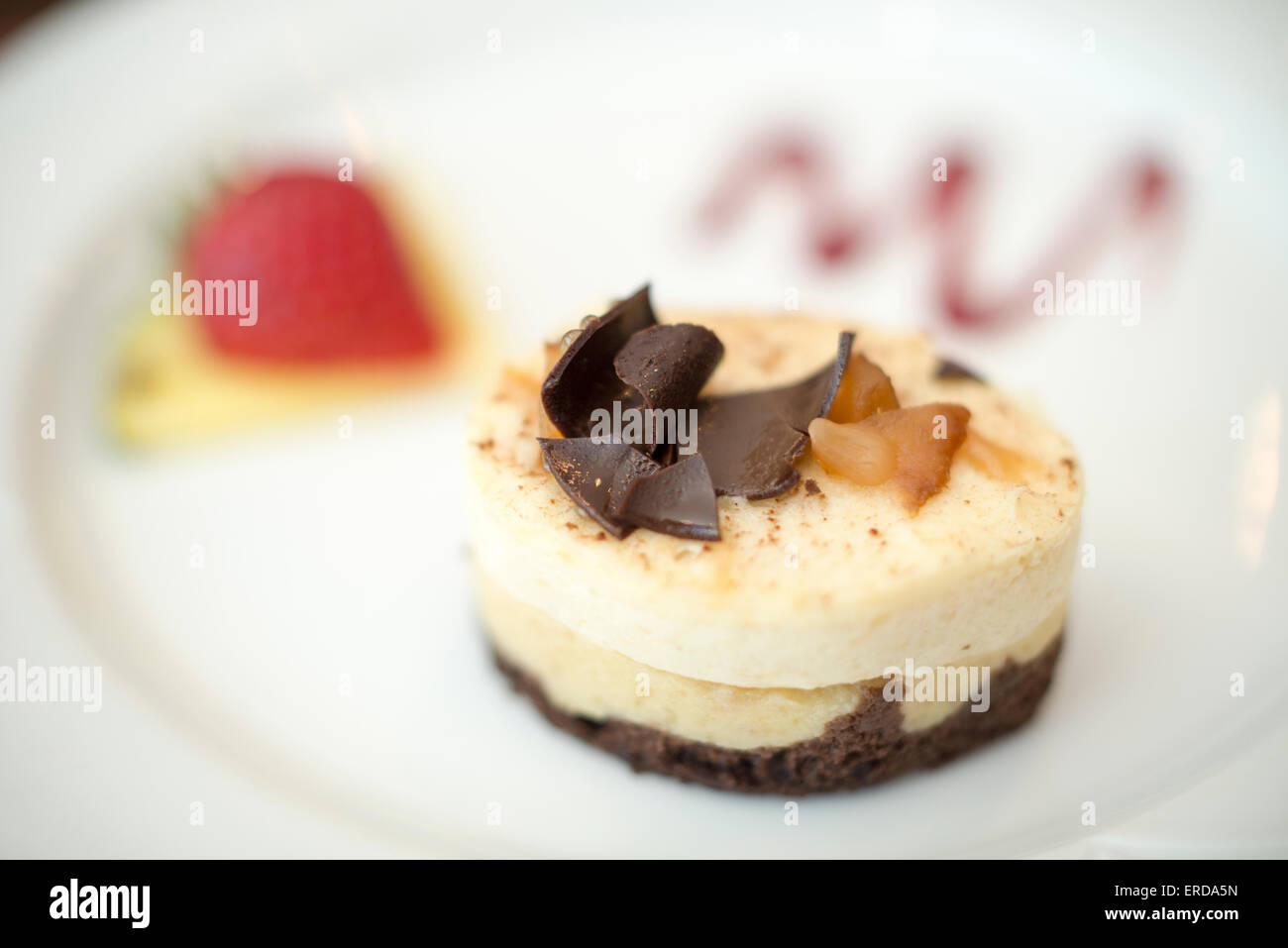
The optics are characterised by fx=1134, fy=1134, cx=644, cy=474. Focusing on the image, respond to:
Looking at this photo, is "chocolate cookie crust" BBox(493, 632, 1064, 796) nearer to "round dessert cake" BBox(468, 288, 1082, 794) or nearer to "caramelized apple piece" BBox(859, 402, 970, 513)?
"round dessert cake" BBox(468, 288, 1082, 794)

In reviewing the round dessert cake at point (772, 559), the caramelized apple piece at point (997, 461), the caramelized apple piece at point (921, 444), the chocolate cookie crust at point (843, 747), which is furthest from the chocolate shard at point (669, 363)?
the chocolate cookie crust at point (843, 747)

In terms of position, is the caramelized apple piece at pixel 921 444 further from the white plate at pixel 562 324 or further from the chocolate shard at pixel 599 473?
the white plate at pixel 562 324

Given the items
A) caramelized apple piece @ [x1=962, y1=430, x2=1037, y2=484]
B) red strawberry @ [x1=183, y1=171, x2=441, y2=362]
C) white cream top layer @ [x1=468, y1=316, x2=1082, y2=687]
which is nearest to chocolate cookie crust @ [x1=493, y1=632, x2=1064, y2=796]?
white cream top layer @ [x1=468, y1=316, x2=1082, y2=687]

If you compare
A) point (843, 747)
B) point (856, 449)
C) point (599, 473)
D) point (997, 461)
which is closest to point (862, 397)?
point (856, 449)

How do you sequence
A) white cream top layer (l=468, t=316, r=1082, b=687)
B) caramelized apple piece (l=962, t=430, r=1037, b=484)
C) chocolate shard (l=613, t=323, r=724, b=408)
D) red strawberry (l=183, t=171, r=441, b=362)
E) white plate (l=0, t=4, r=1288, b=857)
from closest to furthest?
white cream top layer (l=468, t=316, r=1082, b=687), chocolate shard (l=613, t=323, r=724, b=408), caramelized apple piece (l=962, t=430, r=1037, b=484), white plate (l=0, t=4, r=1288, b=857), red strawberry (l=183, t=171, r=441, b=362)
